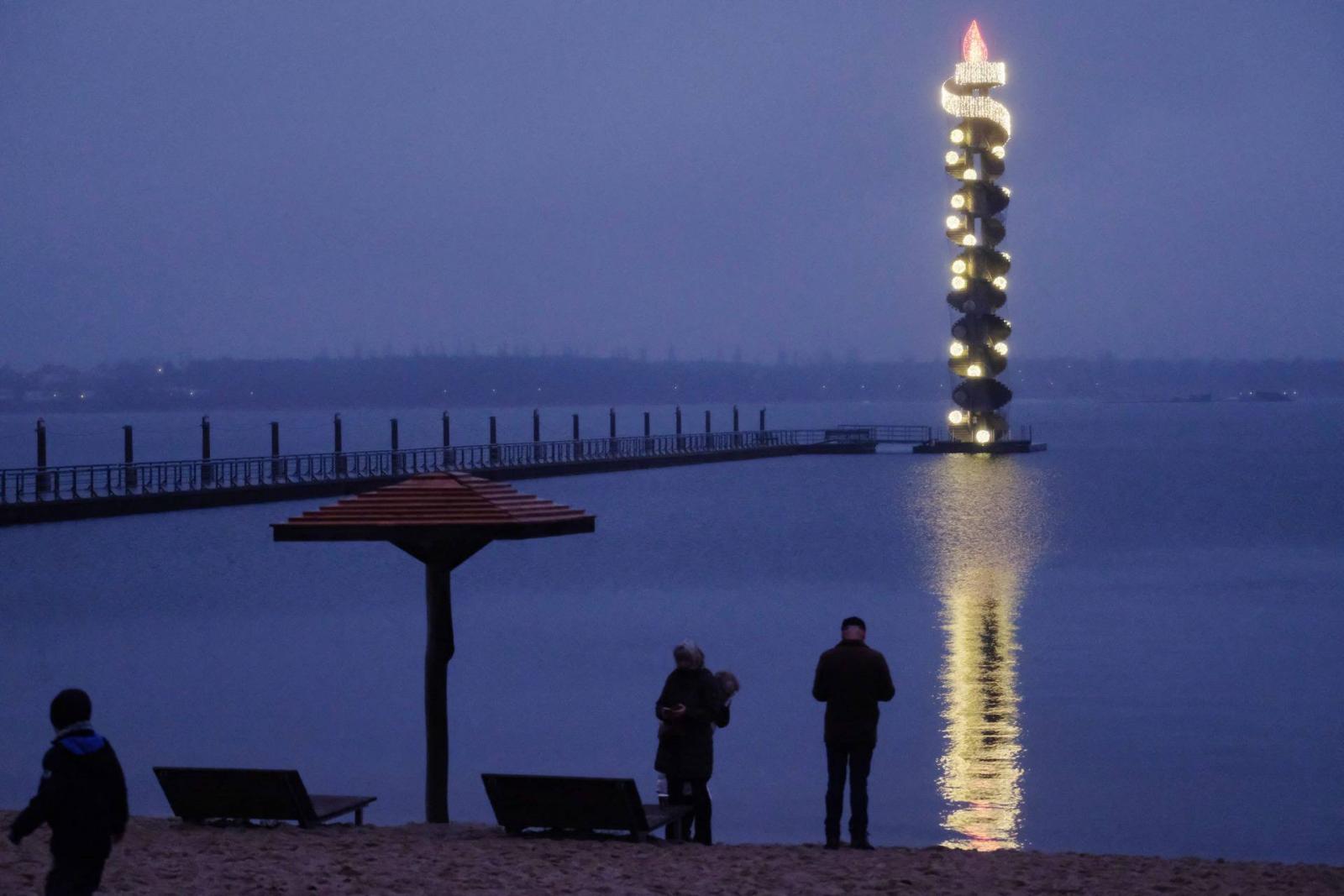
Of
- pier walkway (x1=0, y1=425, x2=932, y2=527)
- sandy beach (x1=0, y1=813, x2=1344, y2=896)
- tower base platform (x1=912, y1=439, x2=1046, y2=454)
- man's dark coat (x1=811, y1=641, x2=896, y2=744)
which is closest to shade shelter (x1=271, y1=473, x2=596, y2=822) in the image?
sandy beach (x1=0, y1=813, x2=1344, y2=896)

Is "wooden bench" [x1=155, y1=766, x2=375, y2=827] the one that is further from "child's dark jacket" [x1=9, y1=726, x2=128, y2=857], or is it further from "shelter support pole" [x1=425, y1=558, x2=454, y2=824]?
"child's dark jacket" [x1=9, y1=726, x2=128, y2=857]

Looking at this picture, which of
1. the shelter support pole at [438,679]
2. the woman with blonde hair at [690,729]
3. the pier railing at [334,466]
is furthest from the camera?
the pier railing at [334,466]

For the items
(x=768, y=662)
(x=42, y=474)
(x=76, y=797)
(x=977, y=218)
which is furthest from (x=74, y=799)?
(x=977, y=218)

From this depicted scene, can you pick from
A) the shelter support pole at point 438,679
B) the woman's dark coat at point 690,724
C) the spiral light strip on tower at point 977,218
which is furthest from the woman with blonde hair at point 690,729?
the spiral light strip on tower at point 977,218

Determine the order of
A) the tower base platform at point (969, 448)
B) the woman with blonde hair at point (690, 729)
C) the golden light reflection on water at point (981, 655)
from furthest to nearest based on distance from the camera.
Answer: the tower base platform at point (969, 448) < the golden light reflection on water at point (981, 655) < the woman with blonde hair at point (690, 729)

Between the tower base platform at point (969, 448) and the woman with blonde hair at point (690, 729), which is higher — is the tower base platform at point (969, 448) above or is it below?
below

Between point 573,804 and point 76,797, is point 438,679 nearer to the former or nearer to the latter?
point 573,804

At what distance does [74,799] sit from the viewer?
7613 millimetres

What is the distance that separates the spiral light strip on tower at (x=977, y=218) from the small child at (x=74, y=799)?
3692 inches

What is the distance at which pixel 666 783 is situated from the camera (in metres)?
12.4

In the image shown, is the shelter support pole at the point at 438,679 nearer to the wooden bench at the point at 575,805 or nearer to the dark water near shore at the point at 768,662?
the wooden bench at the point at 575,805

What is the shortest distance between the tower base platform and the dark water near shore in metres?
49.8

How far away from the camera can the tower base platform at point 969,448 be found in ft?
369

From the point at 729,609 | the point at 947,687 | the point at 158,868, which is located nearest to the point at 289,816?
the point at 158,868
